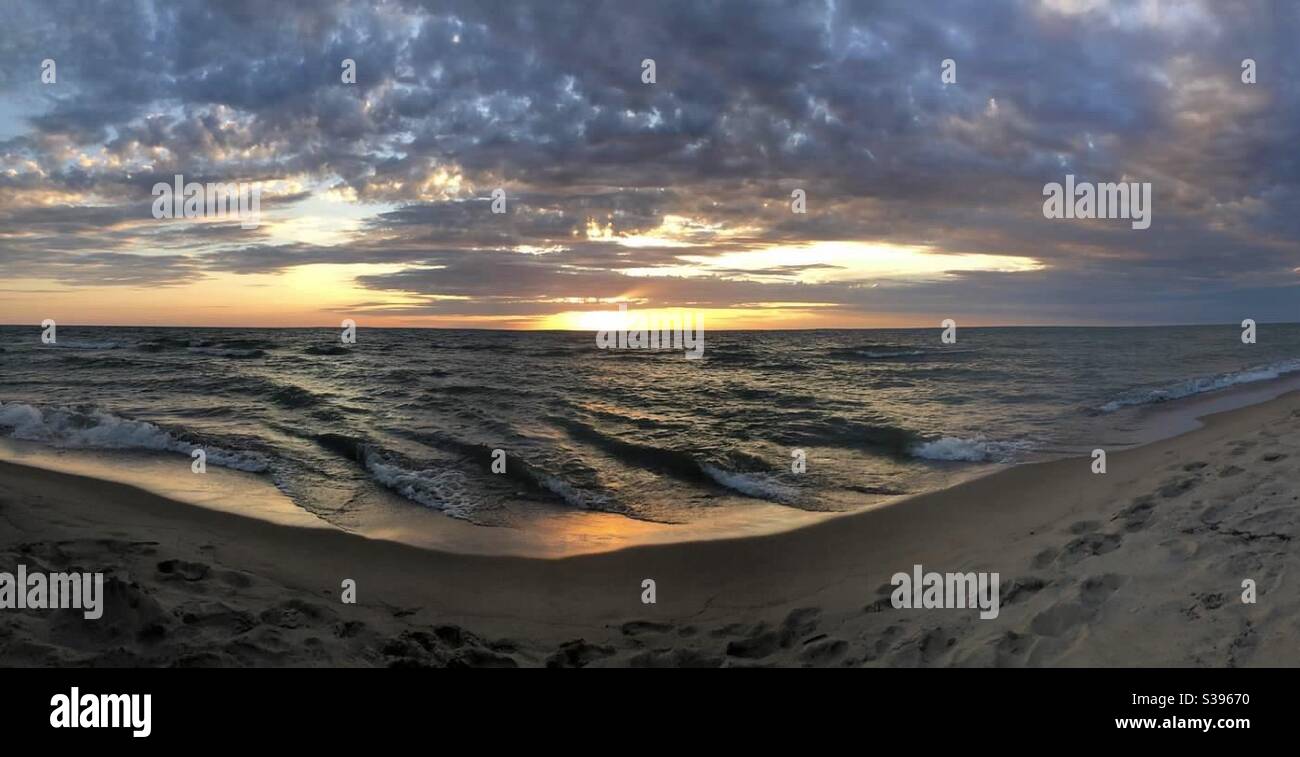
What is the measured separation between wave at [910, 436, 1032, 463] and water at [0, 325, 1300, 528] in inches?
2.3

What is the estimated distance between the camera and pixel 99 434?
1465 centimetres

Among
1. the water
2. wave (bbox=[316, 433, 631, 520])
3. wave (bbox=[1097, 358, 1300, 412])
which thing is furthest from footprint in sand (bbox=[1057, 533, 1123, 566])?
wave (bbox=[1097, 358, 1300, 412])

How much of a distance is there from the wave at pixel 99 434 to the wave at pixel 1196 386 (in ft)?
71.1

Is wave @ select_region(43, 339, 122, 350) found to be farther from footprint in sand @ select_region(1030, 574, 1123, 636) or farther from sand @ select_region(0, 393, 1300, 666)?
footprint in sand @ select_region(1030, 574, 1123, 636)

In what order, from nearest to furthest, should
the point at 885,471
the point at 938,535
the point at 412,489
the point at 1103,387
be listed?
the point at 938,535 < the point at 412,489 < the point at 885,471 < the point at 1103,387

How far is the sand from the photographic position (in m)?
4.51

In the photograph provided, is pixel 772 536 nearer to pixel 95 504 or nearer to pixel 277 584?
pixel 277 584

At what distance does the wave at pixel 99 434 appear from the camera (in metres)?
12.9

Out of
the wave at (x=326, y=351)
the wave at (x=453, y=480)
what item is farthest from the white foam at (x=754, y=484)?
the wave at (x=326, y=351)
